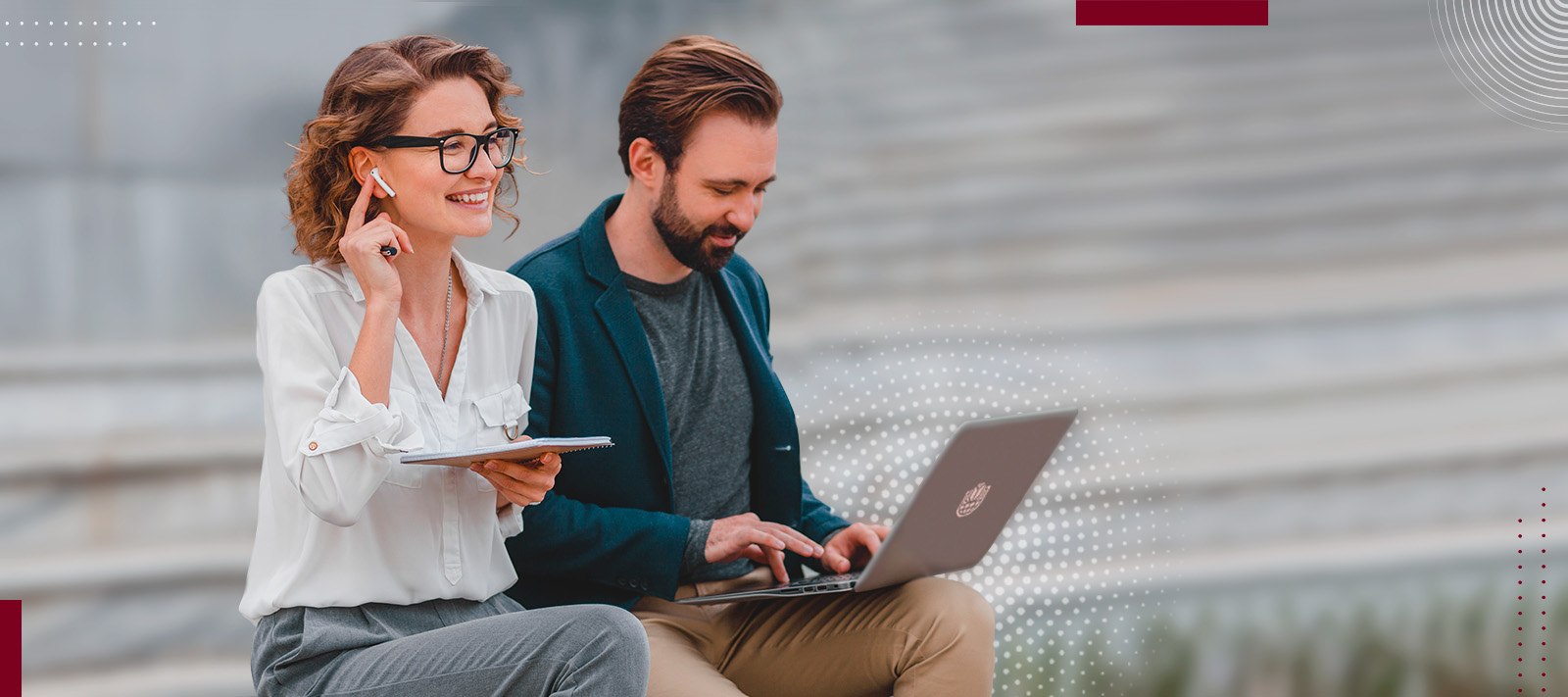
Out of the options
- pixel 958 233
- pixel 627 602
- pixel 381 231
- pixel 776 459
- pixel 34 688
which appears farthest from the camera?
pixel 958 233

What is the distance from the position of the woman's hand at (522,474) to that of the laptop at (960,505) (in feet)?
0.99

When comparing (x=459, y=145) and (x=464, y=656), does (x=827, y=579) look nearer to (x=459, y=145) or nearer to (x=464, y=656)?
(x=464, y=656)

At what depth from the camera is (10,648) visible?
8.07ft

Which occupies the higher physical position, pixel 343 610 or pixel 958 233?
pixel 958 233

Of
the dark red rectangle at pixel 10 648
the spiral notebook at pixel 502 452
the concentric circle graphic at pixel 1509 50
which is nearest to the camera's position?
the spiral notebook at pixel 502 452

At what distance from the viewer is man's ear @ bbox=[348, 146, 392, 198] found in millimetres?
1645

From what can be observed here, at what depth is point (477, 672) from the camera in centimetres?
144

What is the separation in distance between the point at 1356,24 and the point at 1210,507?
4.06 feet

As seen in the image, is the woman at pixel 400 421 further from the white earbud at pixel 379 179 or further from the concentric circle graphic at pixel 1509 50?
the concentric circle graphic at pixel 1509 50

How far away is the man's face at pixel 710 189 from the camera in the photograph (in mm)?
2072

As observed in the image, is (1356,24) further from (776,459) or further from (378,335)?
(378,335)

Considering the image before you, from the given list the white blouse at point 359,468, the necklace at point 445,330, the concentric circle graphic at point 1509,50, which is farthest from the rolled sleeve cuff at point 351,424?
the concentric circle graphic at point 1509,50

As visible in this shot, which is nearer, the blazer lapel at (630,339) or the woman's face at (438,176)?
the woman's face at (438,176)

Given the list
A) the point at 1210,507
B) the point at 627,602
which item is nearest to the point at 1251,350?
the point at 1210,507
